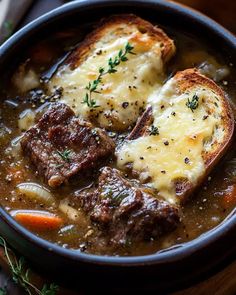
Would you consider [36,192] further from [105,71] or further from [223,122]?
[223,122]

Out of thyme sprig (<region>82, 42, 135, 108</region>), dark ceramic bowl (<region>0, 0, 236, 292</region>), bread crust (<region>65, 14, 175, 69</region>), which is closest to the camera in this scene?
dark ceramic bowl (<region>0, 0, 236, 292</region>)

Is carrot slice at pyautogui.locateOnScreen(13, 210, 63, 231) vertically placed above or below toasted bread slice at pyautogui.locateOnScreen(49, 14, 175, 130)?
below

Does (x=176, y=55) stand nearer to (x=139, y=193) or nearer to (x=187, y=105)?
(x=187, y=105)

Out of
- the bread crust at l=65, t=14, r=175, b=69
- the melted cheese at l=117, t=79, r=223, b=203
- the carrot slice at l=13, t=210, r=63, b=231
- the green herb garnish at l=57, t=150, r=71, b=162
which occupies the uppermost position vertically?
the bread crust at l=65, t=14, r=175, b=69

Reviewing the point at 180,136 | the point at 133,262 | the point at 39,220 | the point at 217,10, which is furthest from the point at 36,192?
the point at 217,10

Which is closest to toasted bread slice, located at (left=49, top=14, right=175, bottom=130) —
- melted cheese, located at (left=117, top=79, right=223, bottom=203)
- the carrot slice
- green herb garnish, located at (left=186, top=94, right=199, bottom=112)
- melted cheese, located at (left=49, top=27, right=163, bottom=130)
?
melted cheese, located at (left=49, top=27, right=163, bottom=130)

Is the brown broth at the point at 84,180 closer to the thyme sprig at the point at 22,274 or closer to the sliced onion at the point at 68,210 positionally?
the sliced onion at the point at 68,210

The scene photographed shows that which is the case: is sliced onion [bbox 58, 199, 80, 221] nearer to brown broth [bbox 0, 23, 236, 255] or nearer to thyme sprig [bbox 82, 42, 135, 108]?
brown broth [bbox 0, 23, 236, 255]
